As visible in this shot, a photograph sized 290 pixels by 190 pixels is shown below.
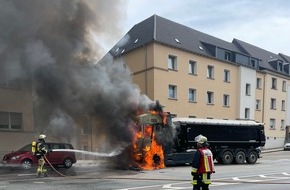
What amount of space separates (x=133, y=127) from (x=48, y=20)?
19.9 ft

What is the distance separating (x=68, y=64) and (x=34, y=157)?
465cm

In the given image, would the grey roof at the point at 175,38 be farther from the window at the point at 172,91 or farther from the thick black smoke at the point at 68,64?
the thick black smoke at the point at 68,64

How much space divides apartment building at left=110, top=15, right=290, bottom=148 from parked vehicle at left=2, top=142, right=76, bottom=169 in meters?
10.7

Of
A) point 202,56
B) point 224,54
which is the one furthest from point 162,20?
point 224,54

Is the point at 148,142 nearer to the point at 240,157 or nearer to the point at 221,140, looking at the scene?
the point at 221,140

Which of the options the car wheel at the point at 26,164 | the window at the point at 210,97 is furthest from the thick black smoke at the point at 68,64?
the window at the point at 210,97

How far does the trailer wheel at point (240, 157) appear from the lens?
20845 mm

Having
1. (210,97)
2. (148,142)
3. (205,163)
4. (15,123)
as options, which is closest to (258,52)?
(210,97)

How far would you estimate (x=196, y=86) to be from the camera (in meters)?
34.3

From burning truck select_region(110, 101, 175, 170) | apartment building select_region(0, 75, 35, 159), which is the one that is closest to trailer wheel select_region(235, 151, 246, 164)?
burning truck select_region(110, 101, 175, 170)

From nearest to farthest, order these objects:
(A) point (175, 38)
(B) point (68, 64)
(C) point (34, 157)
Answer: (B) point (68, 64) < (C) point (34, 157) < (A) point (175, 38)

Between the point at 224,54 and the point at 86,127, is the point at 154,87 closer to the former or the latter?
the point at 224,54

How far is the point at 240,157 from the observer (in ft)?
69.1

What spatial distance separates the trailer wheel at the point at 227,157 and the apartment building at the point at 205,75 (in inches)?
429
